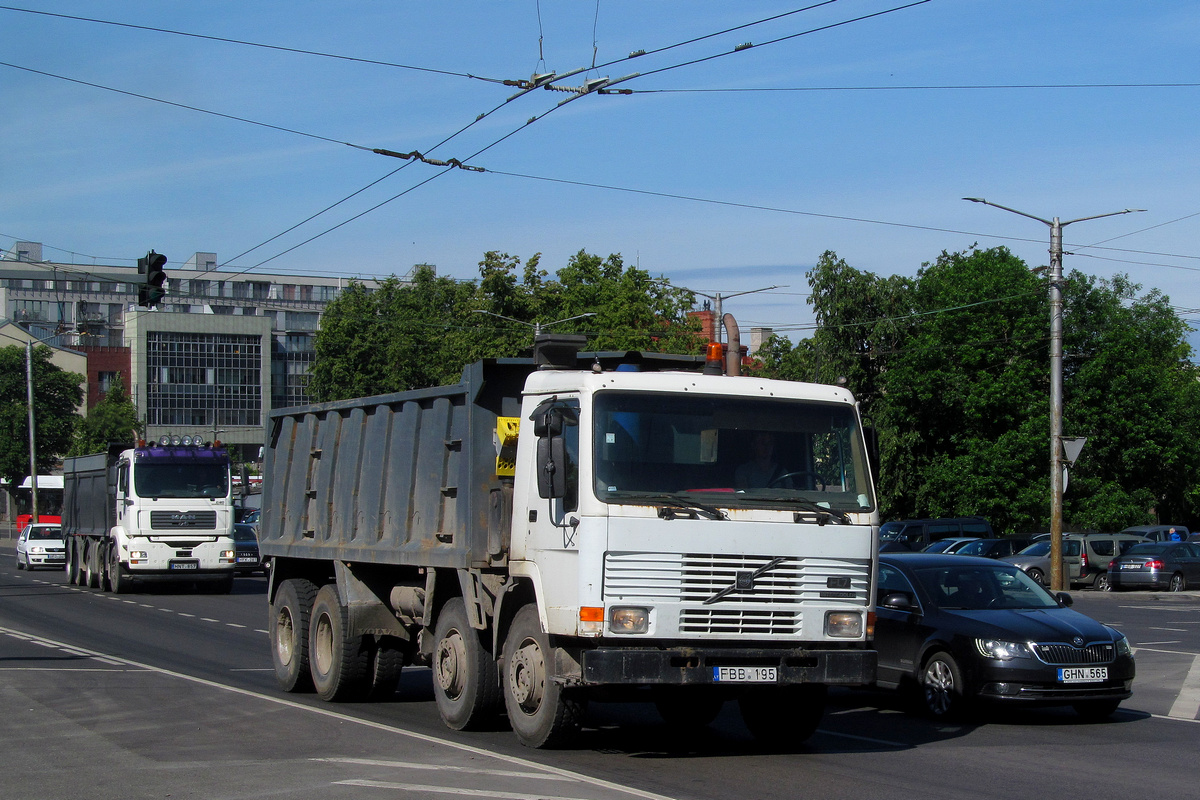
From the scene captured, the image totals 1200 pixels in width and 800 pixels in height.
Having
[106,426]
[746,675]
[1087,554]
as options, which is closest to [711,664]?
[746,675]

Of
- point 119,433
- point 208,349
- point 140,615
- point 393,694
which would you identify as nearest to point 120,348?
point 208,349

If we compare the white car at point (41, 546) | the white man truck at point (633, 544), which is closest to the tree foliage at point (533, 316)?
the white car at point (41, 546)

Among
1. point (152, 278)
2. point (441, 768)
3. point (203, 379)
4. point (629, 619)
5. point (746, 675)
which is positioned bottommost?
point (441, 768)

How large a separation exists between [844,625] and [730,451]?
1.44 meters

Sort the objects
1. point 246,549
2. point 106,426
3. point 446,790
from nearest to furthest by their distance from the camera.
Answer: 1. point 446,790
2. point 246,549
3. point 106,426

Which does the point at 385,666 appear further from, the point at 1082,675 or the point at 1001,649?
the point at 1082,675

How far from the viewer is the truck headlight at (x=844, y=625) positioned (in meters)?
9.27

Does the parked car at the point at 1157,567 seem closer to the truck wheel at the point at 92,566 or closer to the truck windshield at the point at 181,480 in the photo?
the truck windshield at the point at 181,480

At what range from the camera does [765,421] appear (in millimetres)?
9508

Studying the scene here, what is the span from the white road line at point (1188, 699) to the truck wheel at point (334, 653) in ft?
24.2

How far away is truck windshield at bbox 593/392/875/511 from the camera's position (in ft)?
29.6

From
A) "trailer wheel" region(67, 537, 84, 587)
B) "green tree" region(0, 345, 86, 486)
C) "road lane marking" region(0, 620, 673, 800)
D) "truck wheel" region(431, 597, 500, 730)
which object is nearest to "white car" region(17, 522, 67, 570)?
"trailer wheel" region(67, 537, 84, 587)

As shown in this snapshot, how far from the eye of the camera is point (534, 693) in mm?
9438

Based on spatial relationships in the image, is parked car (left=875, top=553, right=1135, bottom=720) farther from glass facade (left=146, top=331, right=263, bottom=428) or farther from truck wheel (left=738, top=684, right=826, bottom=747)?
glass facade (left=146, top=331, right=263, bottom=428)
